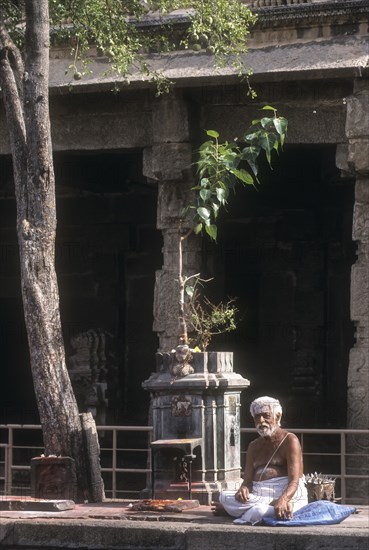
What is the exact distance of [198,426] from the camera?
1188 cm

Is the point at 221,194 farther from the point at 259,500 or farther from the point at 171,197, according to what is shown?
the point at 259,500

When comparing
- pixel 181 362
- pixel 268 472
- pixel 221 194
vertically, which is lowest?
pixel 268 472

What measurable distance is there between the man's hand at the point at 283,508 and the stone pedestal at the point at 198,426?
6.25 ft

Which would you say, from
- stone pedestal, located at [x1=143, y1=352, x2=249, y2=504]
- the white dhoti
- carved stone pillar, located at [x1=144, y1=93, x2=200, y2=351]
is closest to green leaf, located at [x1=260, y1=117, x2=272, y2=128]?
carved stone pillar, located at [x1=144, y1=93, x2=200, y2=351]

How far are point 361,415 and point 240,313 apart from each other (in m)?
5.25

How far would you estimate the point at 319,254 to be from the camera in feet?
62.0

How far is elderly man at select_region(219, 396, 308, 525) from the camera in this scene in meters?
9.93

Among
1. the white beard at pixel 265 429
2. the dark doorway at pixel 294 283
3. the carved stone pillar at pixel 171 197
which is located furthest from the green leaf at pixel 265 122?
the dark doorway at pixel 294 283

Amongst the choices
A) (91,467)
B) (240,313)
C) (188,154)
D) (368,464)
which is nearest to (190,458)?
(91,467)

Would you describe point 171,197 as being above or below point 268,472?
above

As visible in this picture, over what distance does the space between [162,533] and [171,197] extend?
18.6 feet

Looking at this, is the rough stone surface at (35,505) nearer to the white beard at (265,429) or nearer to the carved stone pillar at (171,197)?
the white beard at (265,429)

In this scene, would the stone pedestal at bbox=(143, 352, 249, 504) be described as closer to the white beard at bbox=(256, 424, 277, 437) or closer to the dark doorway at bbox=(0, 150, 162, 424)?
the white beard at bbox=(256, 424, 277, 437)

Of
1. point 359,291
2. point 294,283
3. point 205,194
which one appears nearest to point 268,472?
point 205,194
